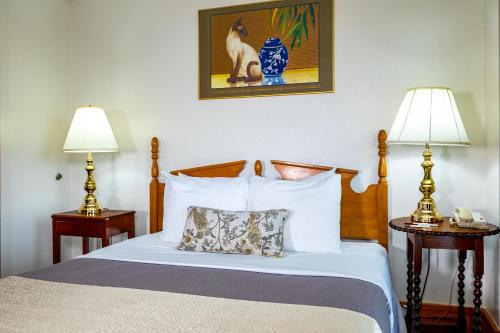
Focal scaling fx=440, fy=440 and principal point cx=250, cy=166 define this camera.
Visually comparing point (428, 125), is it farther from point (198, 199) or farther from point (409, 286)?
point (198, 199)

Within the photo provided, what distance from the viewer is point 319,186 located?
8.09 feet

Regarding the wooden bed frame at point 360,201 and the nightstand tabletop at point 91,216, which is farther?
the nightstand tabletop at point 91,216

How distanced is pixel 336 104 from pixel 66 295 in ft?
6.39

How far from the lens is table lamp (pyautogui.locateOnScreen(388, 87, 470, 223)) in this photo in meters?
2.28

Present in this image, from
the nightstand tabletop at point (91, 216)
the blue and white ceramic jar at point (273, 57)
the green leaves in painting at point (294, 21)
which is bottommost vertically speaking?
the nightstand tabletop at point (91, 216)

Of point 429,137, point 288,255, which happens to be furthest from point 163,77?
point 429,137

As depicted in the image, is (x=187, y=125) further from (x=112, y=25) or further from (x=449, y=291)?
(x=449, y=291)

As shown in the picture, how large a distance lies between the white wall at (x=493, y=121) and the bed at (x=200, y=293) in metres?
0.63

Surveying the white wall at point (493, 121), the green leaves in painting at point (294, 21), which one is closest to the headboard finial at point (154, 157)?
the green leaves in painting at point (294, 21)

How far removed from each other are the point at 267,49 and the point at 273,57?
0.07 meters

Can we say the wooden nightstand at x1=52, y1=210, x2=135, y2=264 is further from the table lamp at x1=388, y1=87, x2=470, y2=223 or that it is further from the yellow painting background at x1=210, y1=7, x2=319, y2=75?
the table lamp at x1=388, y1=87, x2=470, y2=223

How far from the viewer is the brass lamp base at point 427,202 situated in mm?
2385

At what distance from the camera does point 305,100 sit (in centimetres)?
288

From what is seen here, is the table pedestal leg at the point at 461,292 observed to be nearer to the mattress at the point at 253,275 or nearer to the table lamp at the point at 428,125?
the table lamp at the point at 428,125
